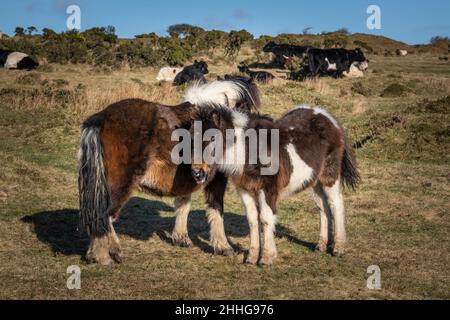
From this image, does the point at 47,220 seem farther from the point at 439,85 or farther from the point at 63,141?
the point at 439,85

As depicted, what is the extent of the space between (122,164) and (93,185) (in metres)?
0.44

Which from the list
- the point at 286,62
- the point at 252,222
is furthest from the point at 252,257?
the point at 286,62

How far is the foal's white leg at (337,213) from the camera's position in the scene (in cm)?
707

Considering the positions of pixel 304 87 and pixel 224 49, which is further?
pixel 224 49

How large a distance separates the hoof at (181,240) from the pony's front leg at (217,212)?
541mm

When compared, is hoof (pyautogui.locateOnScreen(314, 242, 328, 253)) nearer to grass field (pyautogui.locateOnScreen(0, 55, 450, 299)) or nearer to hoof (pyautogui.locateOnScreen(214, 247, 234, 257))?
grass field (pyautogui.locateOnScreen(0, 55, 450, 299))

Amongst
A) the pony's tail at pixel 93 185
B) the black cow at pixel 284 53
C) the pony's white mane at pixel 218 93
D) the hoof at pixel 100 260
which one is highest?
the black cow at pixel 284 53

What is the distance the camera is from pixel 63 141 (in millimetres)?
13609

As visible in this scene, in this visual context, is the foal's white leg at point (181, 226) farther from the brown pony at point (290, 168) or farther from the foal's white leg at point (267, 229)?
the foal's white leg at point (267, 229)

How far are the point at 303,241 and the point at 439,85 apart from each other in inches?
729

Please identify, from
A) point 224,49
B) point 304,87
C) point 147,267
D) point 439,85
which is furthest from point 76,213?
point 224,49

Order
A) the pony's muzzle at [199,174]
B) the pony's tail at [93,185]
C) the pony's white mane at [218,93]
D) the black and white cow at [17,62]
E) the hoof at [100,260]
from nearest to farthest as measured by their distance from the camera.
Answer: the pony's muzzle at [199,174] → the pony's tail at [93,185] → the hoof at [100,260] → the pony's white mane at [218,93] → the black and white cow at [17,62]

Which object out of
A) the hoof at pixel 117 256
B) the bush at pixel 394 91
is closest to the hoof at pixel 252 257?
the hoof at pixel 117 256

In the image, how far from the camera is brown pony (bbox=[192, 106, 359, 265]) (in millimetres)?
6355
